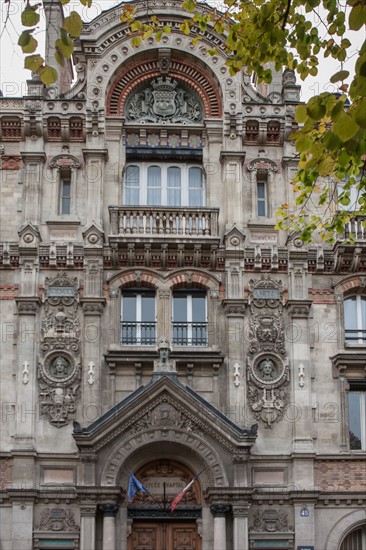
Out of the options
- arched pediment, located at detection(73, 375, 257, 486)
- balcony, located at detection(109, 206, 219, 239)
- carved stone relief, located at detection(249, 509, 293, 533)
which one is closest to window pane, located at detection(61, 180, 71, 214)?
balcony, located at detection(109, 206, 219, 239)

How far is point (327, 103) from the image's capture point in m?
12.9

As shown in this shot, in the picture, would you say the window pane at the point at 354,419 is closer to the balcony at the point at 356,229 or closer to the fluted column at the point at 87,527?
the balcony at the point at 356,229

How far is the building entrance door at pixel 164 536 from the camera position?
27.6 m

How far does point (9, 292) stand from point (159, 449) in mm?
6407

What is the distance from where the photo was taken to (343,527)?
27.7m

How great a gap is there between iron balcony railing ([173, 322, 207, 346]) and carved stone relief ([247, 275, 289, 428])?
1389mm

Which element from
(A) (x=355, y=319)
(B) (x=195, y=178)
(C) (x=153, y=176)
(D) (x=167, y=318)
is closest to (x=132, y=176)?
(C) (x=153, y=176)

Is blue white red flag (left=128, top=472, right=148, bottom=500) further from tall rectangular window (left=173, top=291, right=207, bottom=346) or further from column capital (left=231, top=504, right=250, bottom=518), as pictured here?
Answer: tall rectangular window (left=173, top=291, right=207, bottom=346)

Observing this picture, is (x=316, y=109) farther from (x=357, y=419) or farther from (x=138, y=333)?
(x=357, y=419)

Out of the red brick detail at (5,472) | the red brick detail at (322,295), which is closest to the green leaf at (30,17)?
the red brick detail at (5,472)

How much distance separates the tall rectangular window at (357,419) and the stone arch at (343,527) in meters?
1.93

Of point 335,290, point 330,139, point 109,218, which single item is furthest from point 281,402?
point 330,139

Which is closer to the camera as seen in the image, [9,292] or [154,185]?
[9,292]

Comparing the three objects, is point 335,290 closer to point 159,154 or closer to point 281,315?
point 281,315
